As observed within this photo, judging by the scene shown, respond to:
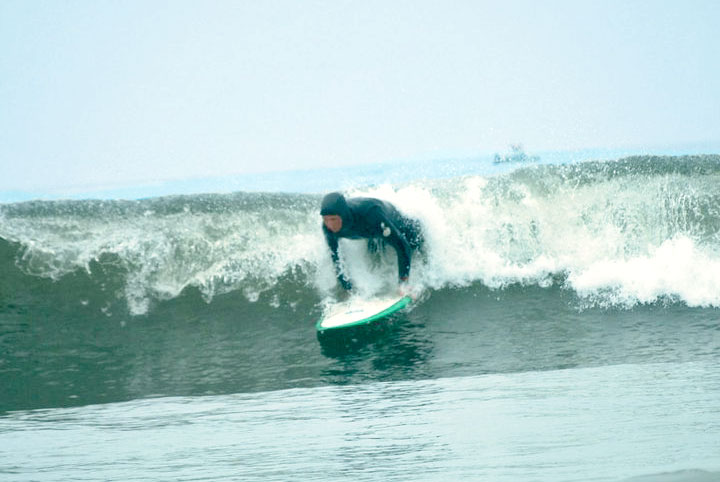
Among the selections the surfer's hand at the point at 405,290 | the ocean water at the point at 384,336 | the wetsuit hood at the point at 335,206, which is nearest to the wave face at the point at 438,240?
the ocean water at the point at 384,336

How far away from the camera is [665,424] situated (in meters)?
3.05

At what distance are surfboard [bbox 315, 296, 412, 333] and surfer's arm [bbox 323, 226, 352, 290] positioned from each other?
0.55ft

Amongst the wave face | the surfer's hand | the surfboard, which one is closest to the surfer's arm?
the surfboard

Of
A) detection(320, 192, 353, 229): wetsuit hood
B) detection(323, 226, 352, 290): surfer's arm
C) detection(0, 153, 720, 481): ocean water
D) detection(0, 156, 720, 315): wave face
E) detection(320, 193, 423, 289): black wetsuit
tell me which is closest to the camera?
detection(0, 153, 720, 481): ocean water

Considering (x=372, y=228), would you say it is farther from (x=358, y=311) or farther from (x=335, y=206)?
(x=358, y=311)

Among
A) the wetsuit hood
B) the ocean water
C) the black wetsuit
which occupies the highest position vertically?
the wetsuit hood

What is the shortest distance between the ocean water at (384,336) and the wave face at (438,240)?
0.03m

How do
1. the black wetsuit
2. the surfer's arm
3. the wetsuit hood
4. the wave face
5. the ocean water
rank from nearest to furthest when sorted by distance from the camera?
the ocean water
the wetsuit hood
the black wetsuit
the surfer's arm
the wave face

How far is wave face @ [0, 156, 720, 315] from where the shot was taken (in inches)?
256

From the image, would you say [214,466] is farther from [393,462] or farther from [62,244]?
[62,244]

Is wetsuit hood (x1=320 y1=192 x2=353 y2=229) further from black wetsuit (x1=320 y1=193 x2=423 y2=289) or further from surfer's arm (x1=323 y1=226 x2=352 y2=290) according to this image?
surfer's arm (x1=323 y1=226 x2=352 y2=290)

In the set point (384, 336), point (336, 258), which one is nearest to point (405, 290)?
point (336, 258)

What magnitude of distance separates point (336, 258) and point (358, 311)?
593mm

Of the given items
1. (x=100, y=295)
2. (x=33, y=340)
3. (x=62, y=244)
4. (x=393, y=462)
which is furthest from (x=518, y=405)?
(x=62, y=244)
